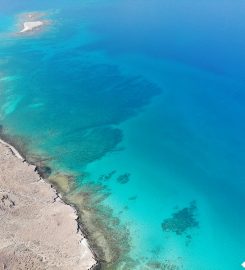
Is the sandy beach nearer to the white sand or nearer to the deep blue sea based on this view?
the deep blue sea

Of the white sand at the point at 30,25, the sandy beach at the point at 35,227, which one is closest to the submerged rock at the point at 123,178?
the sandy beach at the point at 35,227

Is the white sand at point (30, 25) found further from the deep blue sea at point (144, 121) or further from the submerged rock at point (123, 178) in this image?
the submerged rock at point (123, 178)

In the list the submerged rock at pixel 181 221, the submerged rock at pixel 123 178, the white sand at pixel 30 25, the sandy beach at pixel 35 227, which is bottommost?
the submerged rock at pixel 181 221

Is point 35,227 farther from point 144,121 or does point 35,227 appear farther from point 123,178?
point 144,121

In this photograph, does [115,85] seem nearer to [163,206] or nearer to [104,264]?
[163,206]

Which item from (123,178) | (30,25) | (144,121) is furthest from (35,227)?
(30,25)

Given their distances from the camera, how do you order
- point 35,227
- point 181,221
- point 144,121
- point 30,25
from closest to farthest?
1. point 35,227
2. point 181,221
3. point 144,121
4. point 30,25

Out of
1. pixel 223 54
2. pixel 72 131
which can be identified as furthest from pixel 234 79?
pixel 72 131
